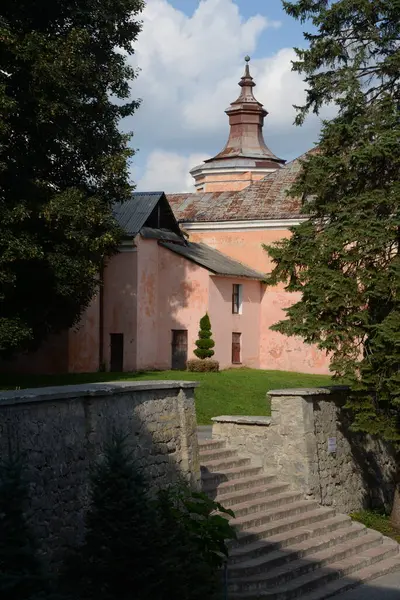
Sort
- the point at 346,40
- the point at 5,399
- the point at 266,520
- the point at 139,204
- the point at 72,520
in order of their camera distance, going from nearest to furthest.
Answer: the point at 5,399 → the point at 72,520 → the point at 266,520 → the point at 346,40 → the point at 139,204

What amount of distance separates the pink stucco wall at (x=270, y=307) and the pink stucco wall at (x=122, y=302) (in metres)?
6.18

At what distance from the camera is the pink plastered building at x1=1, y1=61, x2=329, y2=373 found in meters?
35.5

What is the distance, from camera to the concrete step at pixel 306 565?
38.5 ft

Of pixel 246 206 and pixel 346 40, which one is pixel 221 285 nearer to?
pixel 246 206

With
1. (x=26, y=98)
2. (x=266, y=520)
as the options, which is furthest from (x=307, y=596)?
(x=26, y=98)

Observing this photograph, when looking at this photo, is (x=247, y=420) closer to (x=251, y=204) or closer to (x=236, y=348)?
(x=236, y=348)

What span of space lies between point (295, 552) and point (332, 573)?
583 millimetres

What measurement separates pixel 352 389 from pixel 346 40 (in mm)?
6207

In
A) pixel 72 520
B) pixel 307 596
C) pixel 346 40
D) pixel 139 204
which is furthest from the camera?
pixel 139 204

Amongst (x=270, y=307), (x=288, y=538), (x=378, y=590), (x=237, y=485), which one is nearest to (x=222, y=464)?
(x=237, y=485)

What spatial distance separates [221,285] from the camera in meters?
37.2

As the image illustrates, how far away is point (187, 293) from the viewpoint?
3672 cm

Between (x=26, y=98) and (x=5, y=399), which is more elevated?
(x=26, y=98)

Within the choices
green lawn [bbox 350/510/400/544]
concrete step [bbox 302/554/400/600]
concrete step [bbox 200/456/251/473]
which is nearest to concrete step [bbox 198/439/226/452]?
concrete step [bbox 200/456/251/473]
